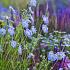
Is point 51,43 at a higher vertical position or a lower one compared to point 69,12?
lower

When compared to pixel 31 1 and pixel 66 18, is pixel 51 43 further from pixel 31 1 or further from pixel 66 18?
pixel 66 18

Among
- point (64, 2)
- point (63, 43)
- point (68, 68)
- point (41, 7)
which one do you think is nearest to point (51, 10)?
point (41, 7)

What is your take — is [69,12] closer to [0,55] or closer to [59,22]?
[59,22]

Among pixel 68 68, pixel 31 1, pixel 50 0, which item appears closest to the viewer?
pixel 31 1

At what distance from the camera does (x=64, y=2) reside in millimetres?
6574

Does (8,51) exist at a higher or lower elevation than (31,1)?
lower

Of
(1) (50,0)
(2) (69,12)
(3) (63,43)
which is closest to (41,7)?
(2) (69,12)

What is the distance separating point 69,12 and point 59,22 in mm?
293

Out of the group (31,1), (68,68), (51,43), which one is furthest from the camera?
(51,43)

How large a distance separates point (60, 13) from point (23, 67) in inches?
85.0

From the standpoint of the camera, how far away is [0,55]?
3.12 m

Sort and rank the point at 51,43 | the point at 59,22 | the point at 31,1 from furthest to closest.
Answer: the point at 59,22 → the point at 51,43 → the point at 31,1

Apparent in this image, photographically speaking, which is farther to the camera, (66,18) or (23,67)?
(66,18)

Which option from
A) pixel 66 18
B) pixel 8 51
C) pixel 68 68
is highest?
pixel 66 18
